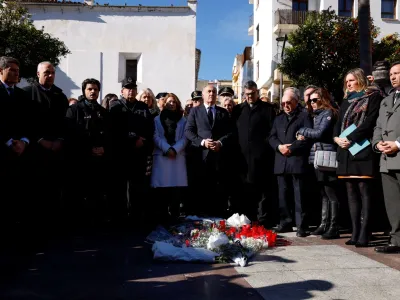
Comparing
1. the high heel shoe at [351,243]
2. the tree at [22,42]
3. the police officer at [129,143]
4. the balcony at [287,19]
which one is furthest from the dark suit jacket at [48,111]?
the balcony at [287,19]

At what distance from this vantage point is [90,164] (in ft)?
21.4

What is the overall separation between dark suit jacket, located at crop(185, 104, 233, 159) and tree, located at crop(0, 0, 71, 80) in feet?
53.7

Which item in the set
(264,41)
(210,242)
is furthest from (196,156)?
(264,41)

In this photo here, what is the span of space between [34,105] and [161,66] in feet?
74.5

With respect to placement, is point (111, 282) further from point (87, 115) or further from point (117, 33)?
point (117, 33)

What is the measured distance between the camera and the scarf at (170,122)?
6.83 metres

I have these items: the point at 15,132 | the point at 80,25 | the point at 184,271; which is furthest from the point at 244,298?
the point at 80,25

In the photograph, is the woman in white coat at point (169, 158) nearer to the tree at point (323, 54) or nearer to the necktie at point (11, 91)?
the necktie at point (11, 91)

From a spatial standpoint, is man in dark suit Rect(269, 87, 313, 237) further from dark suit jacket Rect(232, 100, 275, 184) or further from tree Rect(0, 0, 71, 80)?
tree Rect(0, 0, 71, 80)

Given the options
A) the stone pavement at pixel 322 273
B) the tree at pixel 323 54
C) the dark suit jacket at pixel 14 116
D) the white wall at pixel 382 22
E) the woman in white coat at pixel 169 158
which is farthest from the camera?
the white wall at pixel 382 22

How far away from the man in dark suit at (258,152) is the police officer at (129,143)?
1.44 m

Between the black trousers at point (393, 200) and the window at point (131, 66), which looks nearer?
the black trousers at point (393, 200)

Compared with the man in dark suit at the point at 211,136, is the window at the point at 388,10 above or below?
above

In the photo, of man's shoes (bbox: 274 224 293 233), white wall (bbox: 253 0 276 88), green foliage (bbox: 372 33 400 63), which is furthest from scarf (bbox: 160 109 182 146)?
white wall (bbox: 253 0 276 88)
